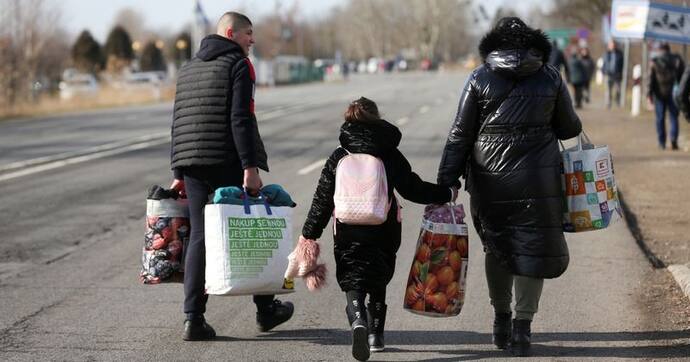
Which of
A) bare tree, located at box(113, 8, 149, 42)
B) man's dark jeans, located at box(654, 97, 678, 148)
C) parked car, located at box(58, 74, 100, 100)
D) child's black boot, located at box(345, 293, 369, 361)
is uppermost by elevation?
child's black boot, located at box(345, 293, 369, 361)

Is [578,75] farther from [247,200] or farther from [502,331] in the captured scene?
[247,200]

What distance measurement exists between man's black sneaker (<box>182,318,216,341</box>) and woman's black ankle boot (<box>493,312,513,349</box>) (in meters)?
1.61

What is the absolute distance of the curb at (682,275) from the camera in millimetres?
7710

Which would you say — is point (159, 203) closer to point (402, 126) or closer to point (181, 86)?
point (181, 86)

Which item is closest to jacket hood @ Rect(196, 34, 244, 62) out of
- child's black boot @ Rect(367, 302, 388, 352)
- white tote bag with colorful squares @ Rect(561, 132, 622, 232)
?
child's black boot @ Rect(367, 302, 388, 352)

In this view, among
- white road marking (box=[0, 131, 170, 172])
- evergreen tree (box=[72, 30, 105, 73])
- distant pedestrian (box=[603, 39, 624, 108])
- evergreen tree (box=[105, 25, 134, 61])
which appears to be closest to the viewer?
white road marking (box=[0, 131, 170, 172])

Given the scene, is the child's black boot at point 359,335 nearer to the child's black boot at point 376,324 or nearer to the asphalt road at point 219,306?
the child's black boot at point 376,324

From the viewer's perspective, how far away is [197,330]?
254 inches

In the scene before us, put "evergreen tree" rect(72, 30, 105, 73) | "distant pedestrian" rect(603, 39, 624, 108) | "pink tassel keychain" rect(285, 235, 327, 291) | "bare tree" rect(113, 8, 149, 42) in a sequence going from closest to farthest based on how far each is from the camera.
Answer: "pink tassel keychain" rect(285, 235, 327, 291)
"distant pedestrian" rect(603, 39, 624, 108)
"evergreen tree" rect(72, 30, 105, 73)
"bare tree" rect(113, 8, 149, 42)

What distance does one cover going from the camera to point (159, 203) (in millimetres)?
6543

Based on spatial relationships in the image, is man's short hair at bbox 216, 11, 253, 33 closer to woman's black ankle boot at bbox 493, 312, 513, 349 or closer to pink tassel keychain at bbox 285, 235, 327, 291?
pink tassel keychain at bbox 285, 235, 327, 291

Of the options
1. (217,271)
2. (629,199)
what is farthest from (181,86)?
(629,199)

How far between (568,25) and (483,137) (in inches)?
2759

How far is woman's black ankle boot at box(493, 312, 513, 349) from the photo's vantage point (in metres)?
6.20
